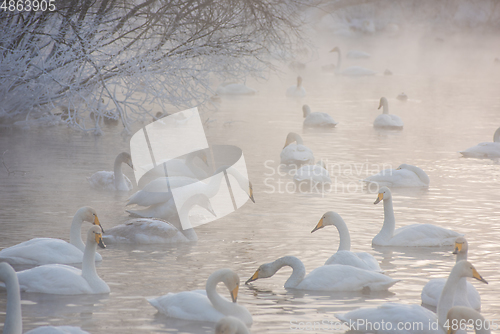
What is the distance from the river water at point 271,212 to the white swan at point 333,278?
90 mm

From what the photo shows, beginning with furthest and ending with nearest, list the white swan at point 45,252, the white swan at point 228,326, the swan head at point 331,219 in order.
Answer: the swan head at point 331,219 → the white swan at point 45,252 → the white swan at point 228,326

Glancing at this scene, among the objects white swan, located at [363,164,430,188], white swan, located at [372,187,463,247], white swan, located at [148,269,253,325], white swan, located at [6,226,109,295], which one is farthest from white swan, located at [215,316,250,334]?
white swan, located at [363,164,430,188]

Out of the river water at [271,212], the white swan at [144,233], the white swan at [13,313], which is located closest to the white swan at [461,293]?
the river water at [271,212]

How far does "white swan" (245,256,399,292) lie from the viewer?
682cm

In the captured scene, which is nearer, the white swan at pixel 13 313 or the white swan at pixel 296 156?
the white swan at pixel 13 313

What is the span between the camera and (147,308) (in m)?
6.28

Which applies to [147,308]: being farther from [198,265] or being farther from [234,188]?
[234,188]

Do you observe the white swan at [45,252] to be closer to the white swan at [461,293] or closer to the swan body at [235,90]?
the white swan at [461,293]

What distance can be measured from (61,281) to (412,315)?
3.06 m

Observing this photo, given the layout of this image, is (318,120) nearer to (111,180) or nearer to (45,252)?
(111,180)

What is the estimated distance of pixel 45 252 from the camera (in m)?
7.21

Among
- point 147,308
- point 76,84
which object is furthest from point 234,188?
point 76,84

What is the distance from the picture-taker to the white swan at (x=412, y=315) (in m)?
5.62

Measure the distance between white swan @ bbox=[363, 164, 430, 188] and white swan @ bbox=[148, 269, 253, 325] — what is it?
21.4ft
